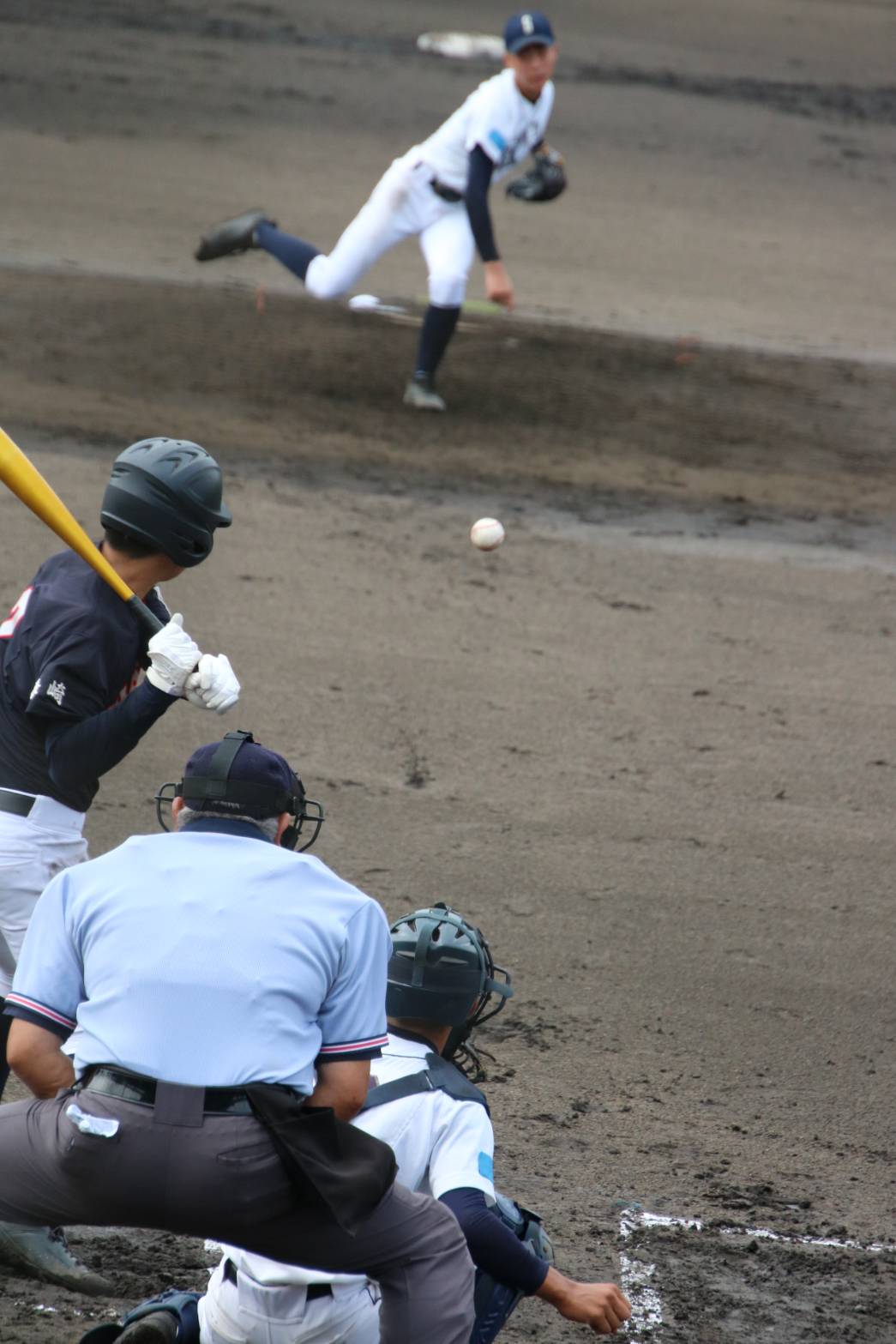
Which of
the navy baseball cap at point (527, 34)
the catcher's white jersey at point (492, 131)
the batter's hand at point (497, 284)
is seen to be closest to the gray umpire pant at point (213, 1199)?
the batter's hand at point (497, 284)

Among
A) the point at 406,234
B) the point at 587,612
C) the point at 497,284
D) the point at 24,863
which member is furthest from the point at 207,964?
the point at 406,234

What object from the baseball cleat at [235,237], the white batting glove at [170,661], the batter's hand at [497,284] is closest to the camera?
the white batting glove at [170,661]

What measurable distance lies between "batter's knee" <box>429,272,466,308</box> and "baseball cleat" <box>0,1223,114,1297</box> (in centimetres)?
668

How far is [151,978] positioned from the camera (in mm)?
2475

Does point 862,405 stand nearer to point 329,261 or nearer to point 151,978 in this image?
point 329,261

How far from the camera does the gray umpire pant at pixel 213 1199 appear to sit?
2.46m

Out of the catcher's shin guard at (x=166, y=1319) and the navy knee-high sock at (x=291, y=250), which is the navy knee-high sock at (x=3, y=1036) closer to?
the catcher's shin guard at (x=166, y=1319)

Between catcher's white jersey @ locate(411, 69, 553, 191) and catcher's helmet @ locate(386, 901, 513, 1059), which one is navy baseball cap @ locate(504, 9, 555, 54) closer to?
catcher's white jersey @ locate(411, 69, 553, 191)

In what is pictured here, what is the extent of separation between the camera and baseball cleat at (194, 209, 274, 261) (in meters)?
9.19

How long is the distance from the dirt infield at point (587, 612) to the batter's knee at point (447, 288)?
0.75 metres

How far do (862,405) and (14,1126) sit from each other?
346 inches

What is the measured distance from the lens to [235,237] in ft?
30.3

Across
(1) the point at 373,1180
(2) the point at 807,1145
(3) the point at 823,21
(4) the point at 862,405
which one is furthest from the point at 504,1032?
(3) the point at 823,21

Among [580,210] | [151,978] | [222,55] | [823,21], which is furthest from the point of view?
[823,21]
